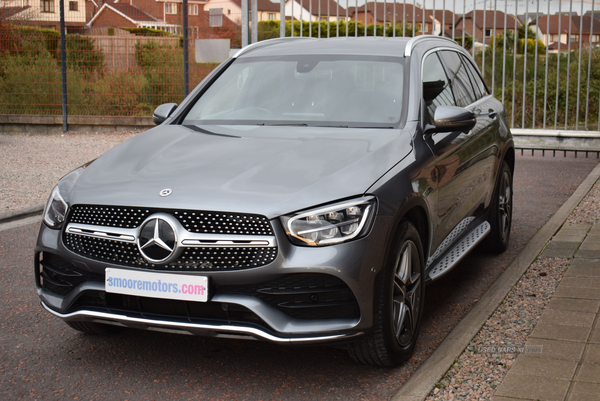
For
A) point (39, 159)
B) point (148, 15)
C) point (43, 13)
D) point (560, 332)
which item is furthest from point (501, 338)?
point (43, 13)

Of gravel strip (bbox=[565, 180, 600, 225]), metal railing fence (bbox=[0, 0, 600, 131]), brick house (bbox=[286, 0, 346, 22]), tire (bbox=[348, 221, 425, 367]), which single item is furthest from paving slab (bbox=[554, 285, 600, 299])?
metal railing fence (bbox=[0, 0, 600, 131])

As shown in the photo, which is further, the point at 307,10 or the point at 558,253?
the point at 307,10

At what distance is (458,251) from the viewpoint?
4.71 metres

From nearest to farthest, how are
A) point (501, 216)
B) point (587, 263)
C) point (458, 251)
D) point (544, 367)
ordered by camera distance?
point (544, 367) < point (458, 251) < point (587, 263) < point (501, 216)

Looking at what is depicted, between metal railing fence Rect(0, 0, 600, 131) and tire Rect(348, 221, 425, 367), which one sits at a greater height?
metal railing fence Rect(0, 0, 600, 131)

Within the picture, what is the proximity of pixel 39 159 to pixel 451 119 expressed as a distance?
9.18 m

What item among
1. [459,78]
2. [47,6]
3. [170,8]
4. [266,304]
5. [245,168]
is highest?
[47,6]

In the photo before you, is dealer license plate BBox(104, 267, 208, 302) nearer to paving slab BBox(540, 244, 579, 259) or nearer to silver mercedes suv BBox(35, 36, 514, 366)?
silver mercedes suv BBox(35, 36, 514, 366)

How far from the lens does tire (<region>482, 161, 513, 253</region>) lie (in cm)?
579

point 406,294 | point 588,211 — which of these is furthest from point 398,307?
point 588,211

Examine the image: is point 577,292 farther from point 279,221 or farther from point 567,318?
point 279,221

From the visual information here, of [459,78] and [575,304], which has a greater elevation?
[459,78]

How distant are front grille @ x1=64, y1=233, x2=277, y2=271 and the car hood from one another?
179 millimetres

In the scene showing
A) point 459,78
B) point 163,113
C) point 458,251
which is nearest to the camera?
point 458,251
